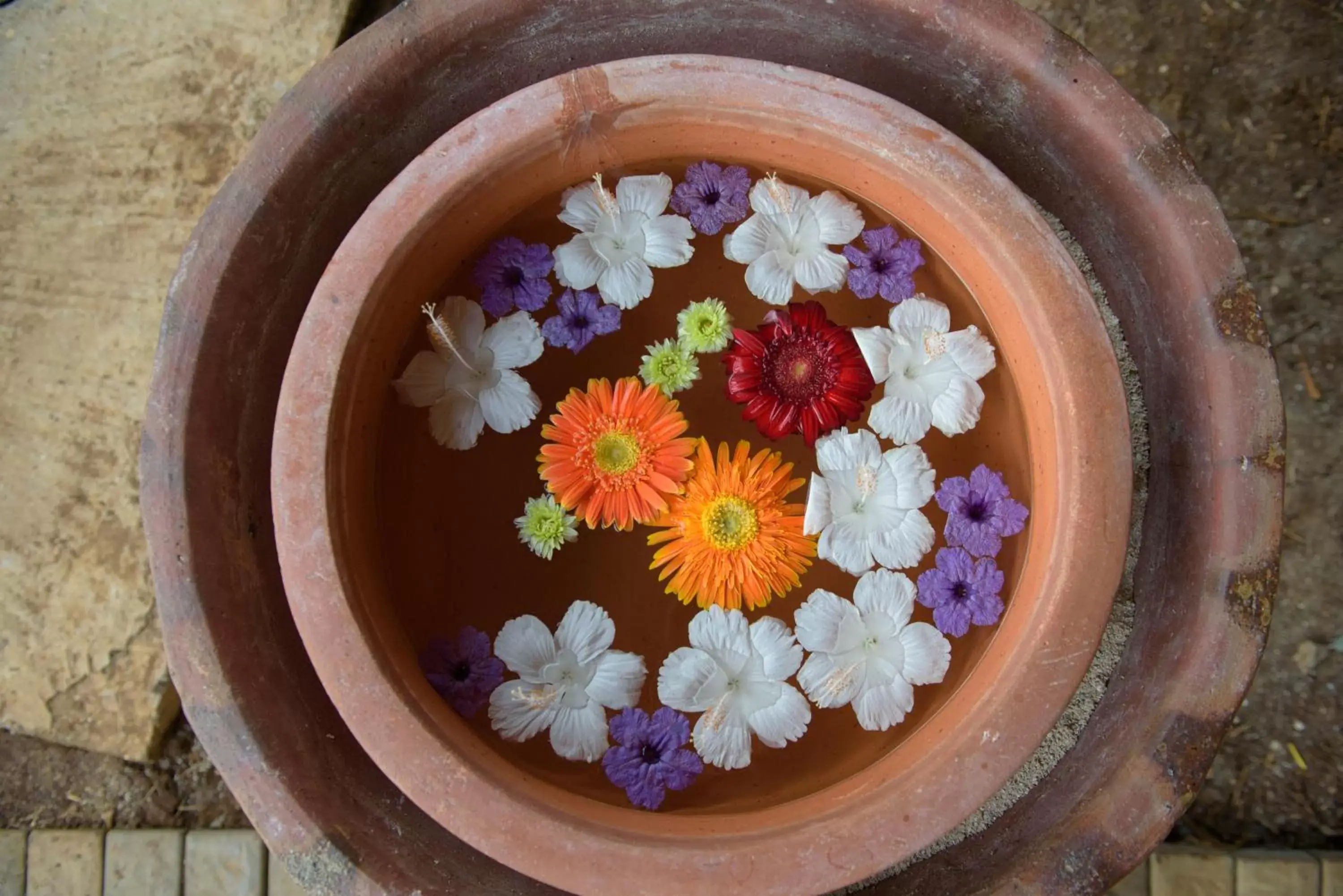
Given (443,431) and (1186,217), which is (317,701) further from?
(1186,217)

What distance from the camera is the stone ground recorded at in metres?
1.58

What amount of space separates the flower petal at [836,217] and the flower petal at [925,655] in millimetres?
424

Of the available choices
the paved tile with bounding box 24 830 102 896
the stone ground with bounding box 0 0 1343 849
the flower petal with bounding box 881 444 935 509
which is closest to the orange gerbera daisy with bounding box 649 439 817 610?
the flower petal with bounding box 881 444 935 509

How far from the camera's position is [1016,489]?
111 centimetres

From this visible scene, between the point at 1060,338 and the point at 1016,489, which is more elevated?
the point at 1060,338

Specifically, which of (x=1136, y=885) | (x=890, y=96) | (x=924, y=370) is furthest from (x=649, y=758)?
(x=1136, y=885)

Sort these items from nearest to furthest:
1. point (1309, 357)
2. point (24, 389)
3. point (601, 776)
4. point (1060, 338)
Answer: point (1060, 338) < point (601, 776) < point (24, 389) < point (1309, 357)

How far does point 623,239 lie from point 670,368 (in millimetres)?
160

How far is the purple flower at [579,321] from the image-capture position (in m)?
1.13

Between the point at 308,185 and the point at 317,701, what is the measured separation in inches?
21.5

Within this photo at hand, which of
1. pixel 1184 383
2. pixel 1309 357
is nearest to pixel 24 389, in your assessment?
pixel 1184 383

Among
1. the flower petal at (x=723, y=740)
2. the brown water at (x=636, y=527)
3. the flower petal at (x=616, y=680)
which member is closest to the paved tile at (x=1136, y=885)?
the brown water at (x=636, y=527)

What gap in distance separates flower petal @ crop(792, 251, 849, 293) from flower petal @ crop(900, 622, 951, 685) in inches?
15.7

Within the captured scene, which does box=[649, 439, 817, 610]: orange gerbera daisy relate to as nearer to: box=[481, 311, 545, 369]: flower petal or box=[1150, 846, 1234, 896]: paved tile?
box=[481, 311, 545, 369]: flower petal
